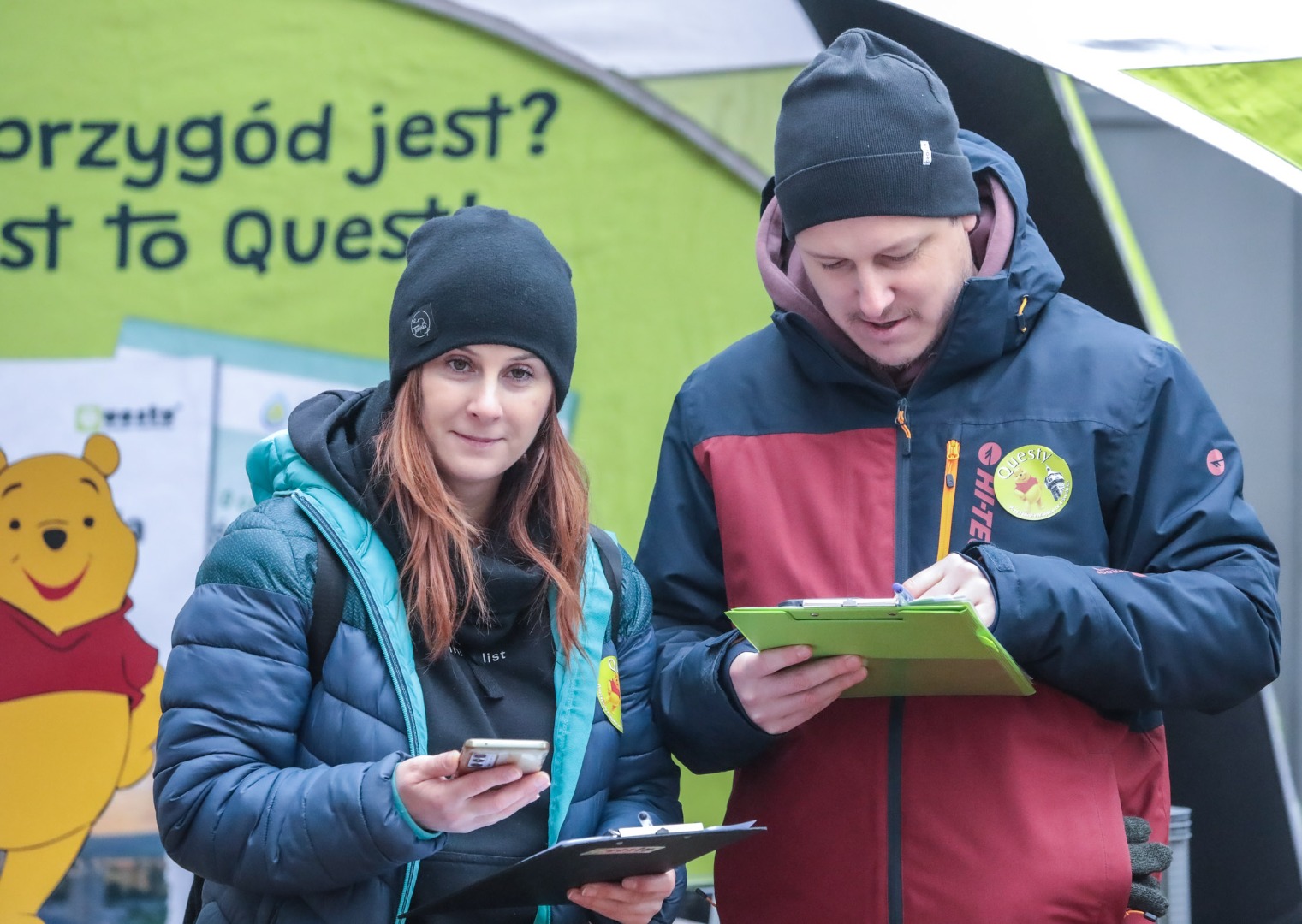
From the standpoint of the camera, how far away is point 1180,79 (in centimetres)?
244

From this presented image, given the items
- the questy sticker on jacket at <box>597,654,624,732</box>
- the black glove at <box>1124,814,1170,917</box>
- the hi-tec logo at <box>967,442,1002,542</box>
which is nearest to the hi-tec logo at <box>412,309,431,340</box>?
the questy sticker on jacket at <box>597,654,624,732</box>

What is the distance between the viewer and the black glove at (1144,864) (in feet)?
5.64

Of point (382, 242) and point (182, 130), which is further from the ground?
point (182, 130)

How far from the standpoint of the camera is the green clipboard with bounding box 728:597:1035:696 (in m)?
1.45

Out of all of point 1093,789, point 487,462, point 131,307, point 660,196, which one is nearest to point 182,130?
point 131,307

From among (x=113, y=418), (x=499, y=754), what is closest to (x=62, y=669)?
(x=113, y=418)

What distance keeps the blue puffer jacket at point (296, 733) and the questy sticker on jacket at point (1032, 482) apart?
59cm

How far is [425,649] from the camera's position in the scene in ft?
5.55

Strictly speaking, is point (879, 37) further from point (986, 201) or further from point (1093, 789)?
point (1093, 789)

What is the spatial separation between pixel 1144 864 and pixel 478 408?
1.00 m

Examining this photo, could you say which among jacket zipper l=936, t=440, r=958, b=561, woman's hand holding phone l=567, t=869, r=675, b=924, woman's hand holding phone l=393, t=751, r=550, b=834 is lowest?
woman's hand holding phone l=567, t=869, r=675, b=924

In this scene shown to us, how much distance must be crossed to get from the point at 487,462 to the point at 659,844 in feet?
1.75

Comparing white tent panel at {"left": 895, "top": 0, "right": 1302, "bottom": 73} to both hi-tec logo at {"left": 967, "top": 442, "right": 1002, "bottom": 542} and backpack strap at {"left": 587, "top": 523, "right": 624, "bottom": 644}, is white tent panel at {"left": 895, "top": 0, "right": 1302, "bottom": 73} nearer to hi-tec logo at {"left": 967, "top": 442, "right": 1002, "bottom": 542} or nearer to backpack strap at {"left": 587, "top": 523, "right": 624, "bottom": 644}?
hi-tec logo at {"left": 967, "top": 442, "right": 1002, "bottom": 542}

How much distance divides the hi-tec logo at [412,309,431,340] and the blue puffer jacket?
0.22 metres
